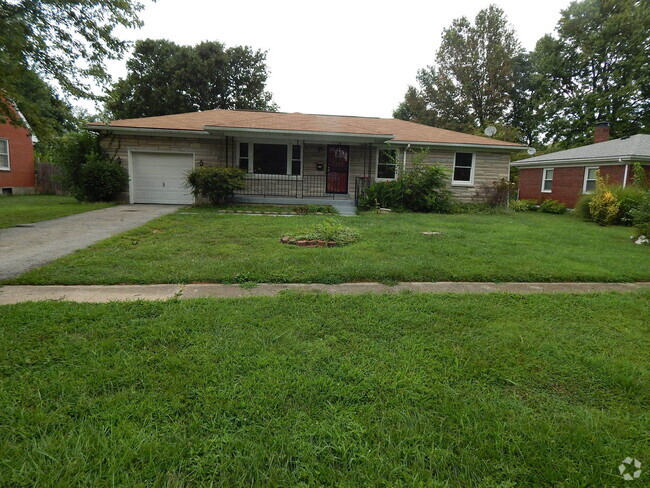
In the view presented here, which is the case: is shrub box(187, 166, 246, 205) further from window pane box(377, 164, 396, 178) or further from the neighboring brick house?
the neighboring brick house

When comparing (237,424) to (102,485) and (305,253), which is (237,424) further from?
(305,253)

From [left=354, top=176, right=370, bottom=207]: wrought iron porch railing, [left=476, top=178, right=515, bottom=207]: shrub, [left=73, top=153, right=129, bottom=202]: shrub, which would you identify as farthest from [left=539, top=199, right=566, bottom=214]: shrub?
[left=73, top=153, right=129, bottom=202]: shrub

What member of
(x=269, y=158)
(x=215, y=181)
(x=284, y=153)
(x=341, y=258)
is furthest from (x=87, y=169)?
(x=341, y=258)

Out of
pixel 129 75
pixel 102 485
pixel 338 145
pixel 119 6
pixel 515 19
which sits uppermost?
pixel 515 19

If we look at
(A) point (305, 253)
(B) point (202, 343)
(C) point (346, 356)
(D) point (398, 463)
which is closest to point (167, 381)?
(B) point (202, 343)

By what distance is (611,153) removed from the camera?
17.0m

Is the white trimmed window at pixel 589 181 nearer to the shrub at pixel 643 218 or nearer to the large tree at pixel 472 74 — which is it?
the shrub at pixel 643 218

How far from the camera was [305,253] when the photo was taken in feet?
19.7

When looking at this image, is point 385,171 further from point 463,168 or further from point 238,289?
point 238,289

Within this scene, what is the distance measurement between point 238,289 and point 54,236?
16.9 ft

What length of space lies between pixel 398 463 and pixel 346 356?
1.02 meters

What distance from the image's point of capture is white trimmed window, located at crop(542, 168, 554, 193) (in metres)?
20.6

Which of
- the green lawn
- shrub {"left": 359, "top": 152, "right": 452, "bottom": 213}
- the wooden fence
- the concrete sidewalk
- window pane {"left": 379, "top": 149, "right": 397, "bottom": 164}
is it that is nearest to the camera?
the concrete sidewalk

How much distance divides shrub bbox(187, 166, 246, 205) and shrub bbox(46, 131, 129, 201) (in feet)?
10.2
